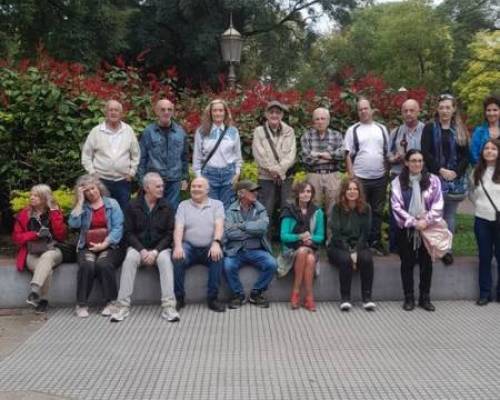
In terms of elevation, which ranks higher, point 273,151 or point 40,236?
point 273,151

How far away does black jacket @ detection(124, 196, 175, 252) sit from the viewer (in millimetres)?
6203

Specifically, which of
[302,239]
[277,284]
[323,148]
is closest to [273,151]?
[323,148]

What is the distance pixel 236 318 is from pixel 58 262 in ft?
6.39

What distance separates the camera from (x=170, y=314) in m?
5.83

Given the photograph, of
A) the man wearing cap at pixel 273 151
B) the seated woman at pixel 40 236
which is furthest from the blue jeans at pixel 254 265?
the seated woman at pixel 40 236

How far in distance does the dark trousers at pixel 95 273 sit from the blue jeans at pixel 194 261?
0.64 meters

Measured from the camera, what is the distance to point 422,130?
675 centimetres

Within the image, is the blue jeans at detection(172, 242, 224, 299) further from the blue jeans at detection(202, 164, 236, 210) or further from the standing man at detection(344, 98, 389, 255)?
the standing man at detection(344, 98, 389, 255)

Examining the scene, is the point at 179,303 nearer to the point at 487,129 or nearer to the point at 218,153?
the point at 218,153

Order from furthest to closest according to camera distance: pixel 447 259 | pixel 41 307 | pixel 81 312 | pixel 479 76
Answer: pixel 479 76 → pixel 447 259 → pixel 41 307 → pixel 81 312

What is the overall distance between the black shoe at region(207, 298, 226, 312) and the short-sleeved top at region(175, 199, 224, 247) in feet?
1.89

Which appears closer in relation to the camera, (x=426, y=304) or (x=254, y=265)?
(x=426, y=304)

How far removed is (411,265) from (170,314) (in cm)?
253

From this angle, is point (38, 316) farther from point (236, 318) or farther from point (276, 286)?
point (276, 286)
